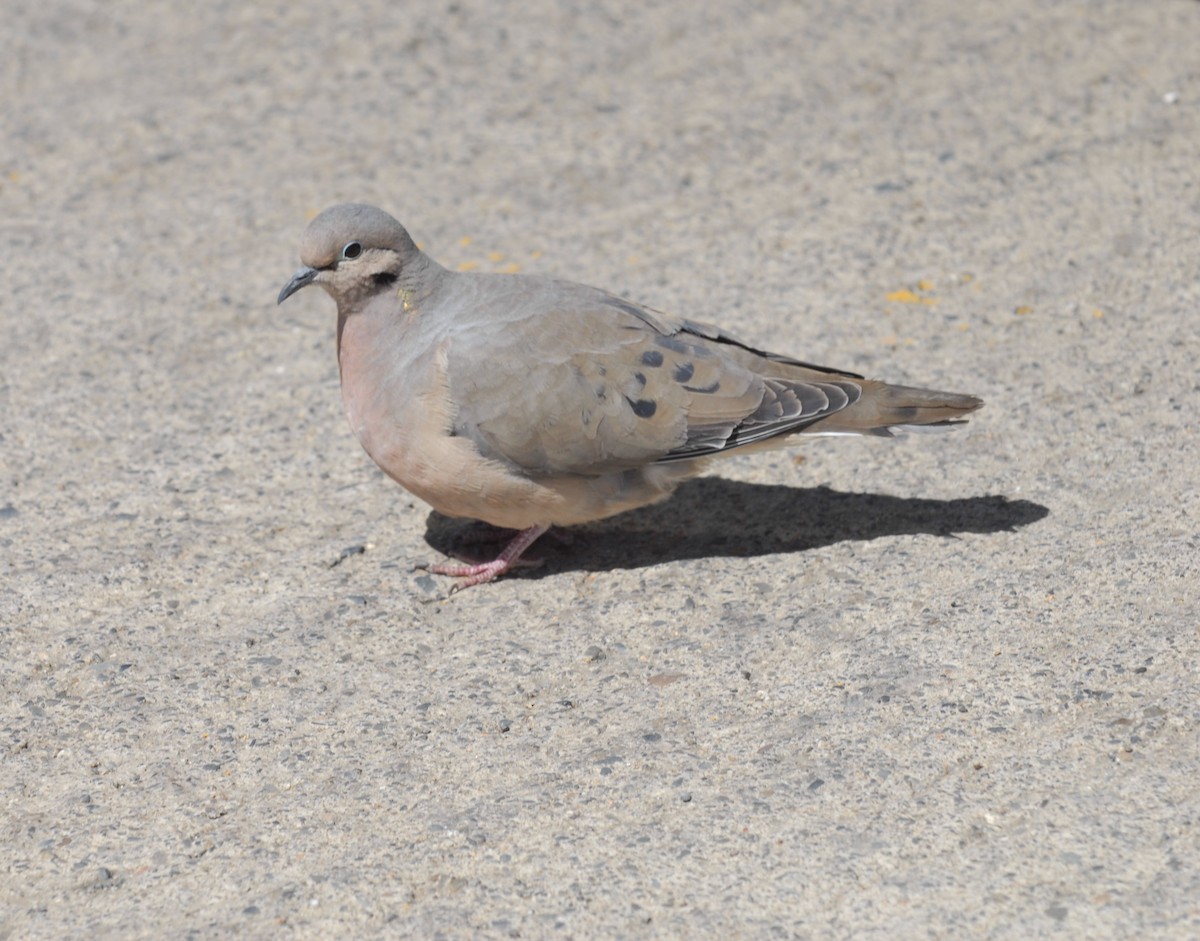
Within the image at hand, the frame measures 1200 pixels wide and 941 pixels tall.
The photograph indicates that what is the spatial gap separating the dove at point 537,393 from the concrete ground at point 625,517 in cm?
34

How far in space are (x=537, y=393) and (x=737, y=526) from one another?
0.91m

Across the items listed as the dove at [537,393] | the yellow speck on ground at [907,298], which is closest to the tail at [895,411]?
the dove at [537,393]

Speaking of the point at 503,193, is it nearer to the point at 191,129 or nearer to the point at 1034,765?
the point at 191,129

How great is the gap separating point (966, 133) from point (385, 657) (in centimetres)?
414

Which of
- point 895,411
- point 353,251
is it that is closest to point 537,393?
point 353,251

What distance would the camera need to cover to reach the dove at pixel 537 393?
4.41 metres

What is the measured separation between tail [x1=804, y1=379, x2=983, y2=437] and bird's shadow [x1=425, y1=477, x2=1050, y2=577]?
32 cm

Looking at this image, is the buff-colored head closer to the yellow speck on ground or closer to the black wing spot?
the black wing spot

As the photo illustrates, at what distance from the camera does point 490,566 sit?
4688 mm

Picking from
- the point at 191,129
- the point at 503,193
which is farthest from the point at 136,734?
the point at 191,129

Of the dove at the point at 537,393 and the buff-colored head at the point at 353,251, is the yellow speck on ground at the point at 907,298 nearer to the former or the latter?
the dove at the point at 537,393

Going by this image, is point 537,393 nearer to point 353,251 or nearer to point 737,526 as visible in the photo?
point 353,251

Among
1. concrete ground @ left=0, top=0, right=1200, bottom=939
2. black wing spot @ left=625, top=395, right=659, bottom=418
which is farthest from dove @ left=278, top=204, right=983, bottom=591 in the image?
concrete ground @ left=0, top=0, right=1200, bottom=939

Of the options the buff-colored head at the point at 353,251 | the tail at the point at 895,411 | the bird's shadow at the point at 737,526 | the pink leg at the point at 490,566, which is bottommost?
the bird's shadow at the point at 737,526
